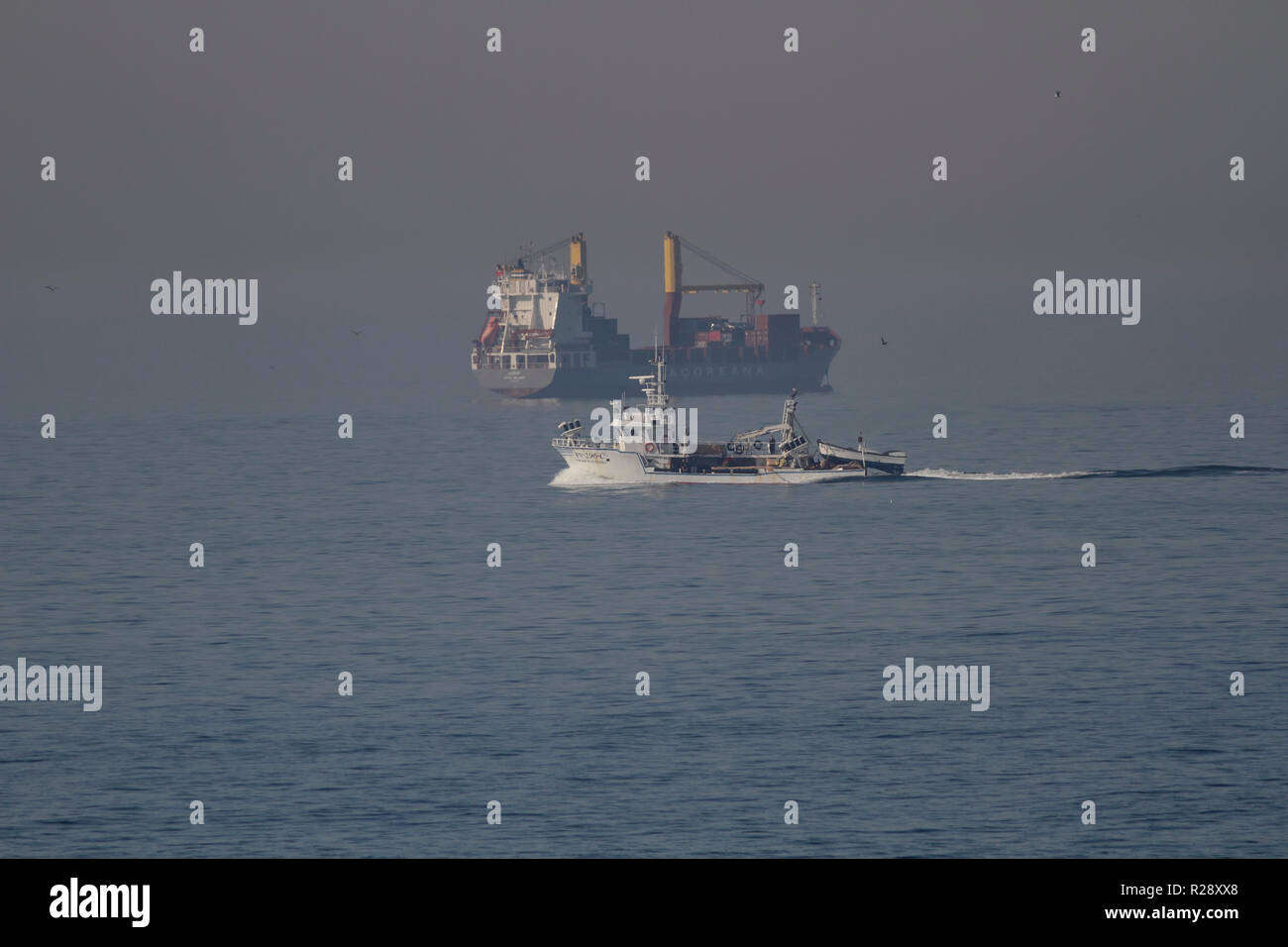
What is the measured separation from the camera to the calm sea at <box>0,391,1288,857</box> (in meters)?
45.1

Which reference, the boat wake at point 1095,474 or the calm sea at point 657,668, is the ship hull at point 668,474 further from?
the boat wake at point 1095,474

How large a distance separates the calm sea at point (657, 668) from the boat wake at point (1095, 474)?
0.79 metres

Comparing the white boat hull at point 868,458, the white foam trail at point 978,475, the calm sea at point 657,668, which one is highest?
the white boat hull at point 868,458

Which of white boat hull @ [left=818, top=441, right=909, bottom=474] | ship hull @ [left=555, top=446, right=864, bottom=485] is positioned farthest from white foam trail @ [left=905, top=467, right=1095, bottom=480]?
ship hull @ [left=555, top=446, right=864, bottom=485]

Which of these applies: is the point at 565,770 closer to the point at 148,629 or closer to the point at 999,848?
the point at 999,848

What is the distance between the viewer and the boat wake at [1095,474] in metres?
127

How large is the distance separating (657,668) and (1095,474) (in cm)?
7162

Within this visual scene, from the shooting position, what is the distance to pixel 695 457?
12769 cm

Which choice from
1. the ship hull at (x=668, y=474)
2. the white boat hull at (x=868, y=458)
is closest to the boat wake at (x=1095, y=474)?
the white boat hull at (x=868, y=458)

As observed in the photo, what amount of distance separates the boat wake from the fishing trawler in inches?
218

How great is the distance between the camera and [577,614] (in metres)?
78.8

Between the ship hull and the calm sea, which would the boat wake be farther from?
the ship hull

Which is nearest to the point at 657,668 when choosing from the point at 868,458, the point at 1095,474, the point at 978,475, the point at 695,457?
the point at 695,457
